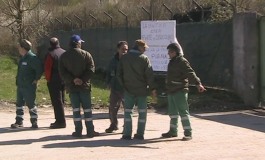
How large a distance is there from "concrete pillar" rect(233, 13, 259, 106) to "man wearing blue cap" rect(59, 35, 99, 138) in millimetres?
5117

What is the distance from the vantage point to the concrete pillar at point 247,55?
14.6 meters

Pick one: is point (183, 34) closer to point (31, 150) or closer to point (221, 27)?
point (221, 27)

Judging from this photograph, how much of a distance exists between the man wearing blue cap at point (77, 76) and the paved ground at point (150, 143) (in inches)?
13.2

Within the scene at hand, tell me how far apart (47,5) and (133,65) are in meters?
29.2

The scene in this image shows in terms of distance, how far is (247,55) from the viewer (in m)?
14.6

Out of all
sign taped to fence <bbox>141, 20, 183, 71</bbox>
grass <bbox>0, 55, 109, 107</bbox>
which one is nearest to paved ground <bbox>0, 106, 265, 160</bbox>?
grass <bbox>0, 55, 109, 107</bbox>

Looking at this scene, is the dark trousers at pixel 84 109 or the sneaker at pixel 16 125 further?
the sneaker at pixel 16 125

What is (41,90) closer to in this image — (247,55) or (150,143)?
(247,55)

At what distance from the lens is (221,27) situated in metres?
16.1

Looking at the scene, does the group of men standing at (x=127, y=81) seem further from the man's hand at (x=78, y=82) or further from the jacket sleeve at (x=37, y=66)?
the jacket sleeve at (x=37, y=66)

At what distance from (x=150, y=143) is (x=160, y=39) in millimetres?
7559

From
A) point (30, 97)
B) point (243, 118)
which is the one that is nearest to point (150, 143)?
point (30, 97)

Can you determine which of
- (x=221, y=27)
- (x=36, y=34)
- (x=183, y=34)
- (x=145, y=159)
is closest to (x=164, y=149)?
(x=145, y=159)

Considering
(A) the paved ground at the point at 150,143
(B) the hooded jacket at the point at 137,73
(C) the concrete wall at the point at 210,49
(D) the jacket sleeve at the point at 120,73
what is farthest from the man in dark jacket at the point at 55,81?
(C) the concrete wall at the point at 210,49
